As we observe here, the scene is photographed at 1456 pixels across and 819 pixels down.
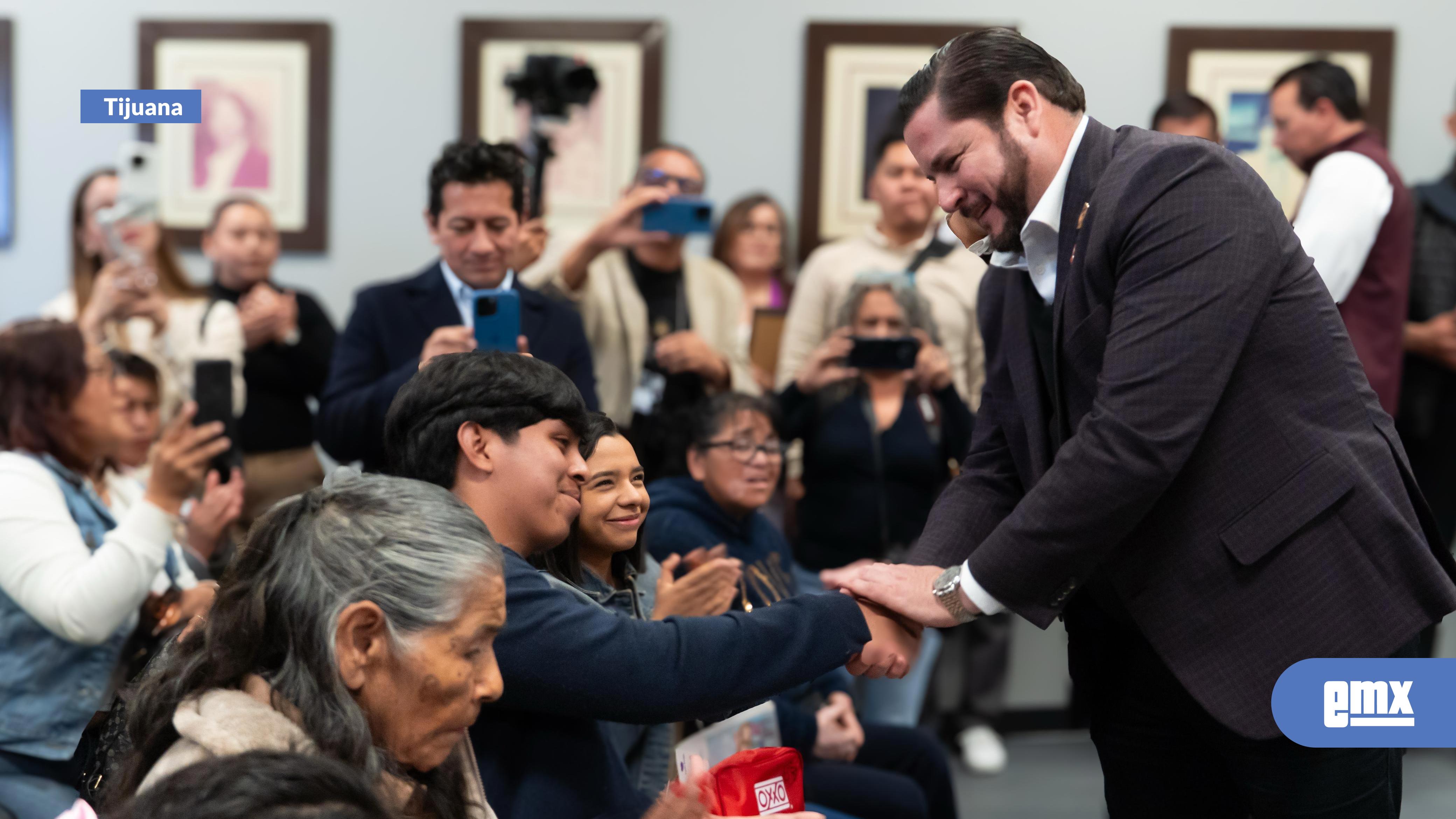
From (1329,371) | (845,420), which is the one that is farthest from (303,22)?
(1329,371)

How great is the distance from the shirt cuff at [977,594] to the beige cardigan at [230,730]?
0.79m

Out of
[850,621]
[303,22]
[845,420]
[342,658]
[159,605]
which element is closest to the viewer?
[342,658]

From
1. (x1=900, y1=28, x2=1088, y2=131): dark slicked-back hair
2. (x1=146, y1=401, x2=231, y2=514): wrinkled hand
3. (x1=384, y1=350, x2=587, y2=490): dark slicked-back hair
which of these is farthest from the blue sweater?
(x1=146, y1=401, x2=231, y2=514): wrinkled hand

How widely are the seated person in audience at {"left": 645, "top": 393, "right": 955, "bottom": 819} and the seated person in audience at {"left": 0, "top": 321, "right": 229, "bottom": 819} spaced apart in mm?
868

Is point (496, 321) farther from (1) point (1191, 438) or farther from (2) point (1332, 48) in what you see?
(2) point (1332, 48)

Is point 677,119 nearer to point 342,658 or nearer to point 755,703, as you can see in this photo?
point 755,703

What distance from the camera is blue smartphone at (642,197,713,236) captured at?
120 inches

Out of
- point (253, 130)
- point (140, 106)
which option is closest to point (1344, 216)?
point (140, 106)

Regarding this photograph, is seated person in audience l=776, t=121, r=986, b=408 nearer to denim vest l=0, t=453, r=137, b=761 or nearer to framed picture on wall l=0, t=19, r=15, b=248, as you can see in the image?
denim vest l=0, t=453, r=137, b=761

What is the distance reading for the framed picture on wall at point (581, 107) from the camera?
4.22 m

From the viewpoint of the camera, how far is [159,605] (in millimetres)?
2391

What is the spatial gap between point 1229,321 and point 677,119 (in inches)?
116

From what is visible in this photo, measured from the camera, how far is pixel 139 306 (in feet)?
11.3

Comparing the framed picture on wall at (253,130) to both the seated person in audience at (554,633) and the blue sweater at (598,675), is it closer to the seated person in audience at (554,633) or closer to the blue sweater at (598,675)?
the seated person in audience at (554,633)
